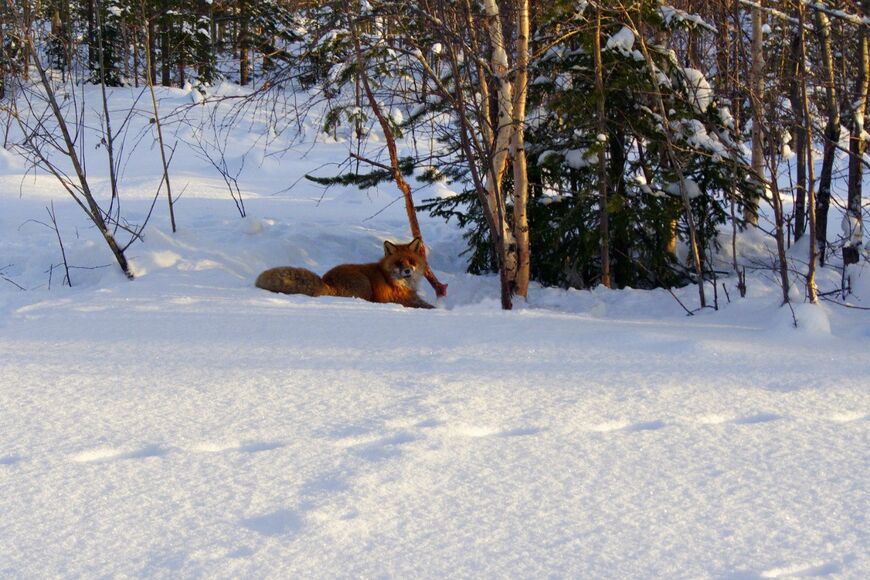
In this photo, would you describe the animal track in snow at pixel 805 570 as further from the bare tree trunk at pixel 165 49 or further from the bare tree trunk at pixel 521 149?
the bare tree trunk at pixel 165 49

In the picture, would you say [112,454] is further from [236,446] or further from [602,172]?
[602,172]

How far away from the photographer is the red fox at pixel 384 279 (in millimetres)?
8398

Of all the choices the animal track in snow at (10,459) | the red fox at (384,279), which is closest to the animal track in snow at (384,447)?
the animal track in snow at (10,459)

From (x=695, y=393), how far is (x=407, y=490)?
2004mm

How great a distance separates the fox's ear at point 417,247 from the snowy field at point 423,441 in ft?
5.24

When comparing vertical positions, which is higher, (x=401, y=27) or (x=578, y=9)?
(x=578, y=9)

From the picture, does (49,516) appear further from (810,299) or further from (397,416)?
(810,299)

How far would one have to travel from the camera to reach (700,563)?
257cm

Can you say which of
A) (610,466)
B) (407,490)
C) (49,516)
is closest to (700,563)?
(610,466)

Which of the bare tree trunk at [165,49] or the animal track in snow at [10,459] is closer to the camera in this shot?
the animal track in snow at [10,459]

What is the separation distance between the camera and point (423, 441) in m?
3.68

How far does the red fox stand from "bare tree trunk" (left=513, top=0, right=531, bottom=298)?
1220 millimetres

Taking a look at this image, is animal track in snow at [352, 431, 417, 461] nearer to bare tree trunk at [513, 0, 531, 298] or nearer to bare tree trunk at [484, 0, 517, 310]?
bare tree trunk at [484, 0, 517, 310]

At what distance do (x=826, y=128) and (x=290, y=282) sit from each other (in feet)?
20.2
